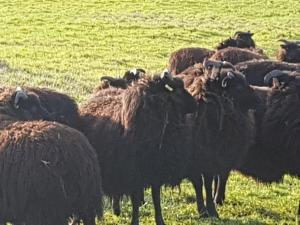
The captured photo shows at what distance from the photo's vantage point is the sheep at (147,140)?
845cm

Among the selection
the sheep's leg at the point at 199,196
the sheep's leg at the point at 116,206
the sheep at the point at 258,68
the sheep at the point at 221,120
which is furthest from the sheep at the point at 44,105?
the sheep at the point at 258,68

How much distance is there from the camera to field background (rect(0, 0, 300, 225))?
9.87 m

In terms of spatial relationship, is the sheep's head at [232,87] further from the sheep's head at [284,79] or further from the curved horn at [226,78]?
the sheep's head at [284,79]

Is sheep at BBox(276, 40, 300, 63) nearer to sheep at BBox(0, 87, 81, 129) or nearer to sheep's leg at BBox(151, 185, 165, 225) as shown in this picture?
sheep at BBox(0, 87, 81, 129)

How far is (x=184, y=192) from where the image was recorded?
408 inches

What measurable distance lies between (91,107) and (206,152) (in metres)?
1.72

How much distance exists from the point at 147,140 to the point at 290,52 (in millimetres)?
7017

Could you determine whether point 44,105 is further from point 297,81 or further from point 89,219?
point 297,81

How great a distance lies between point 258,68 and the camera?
458 inches

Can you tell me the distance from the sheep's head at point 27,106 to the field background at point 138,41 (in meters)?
1.65

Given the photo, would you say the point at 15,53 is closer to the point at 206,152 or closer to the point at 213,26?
the point at 213,26

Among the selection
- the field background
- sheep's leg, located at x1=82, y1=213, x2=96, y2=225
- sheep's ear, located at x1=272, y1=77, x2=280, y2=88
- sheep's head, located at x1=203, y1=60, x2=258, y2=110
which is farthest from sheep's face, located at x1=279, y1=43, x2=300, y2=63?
sheep's leg, located at x1=82, y1=213, x2=96, y2=225

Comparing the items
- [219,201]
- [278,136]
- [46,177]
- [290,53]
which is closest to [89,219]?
[46,177]

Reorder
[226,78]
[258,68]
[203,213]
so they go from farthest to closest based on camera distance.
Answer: [258,68] < [203,213] < [226,78]
